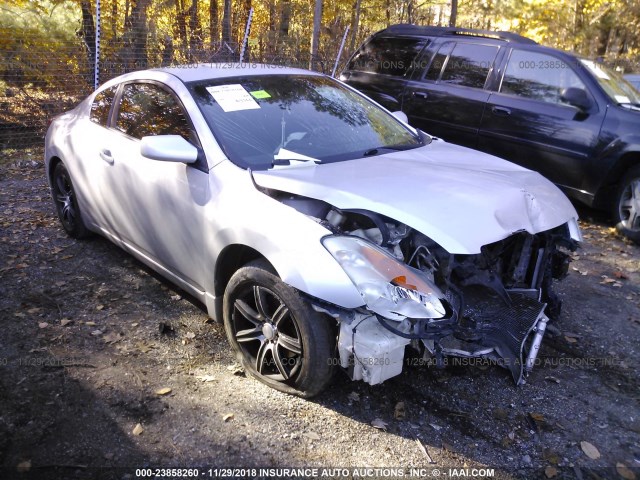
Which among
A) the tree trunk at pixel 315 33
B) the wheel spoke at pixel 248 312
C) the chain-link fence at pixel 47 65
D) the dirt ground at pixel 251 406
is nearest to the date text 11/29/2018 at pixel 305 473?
the dirt ground at pixel 251 406

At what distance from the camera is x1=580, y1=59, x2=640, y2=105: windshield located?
5.89 metres

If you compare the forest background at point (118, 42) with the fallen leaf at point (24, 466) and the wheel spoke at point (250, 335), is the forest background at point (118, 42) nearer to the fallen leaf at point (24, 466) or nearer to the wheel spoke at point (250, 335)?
the wheel spoke at point (250, 335)

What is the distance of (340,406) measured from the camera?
2.98 metres

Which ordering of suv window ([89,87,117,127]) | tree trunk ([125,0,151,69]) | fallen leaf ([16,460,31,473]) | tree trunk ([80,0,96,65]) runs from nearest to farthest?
fallen leaf ([16,460,31,473])
suv window ([89,87,117,127])
tree trunk ([80,0,96,65])
tree trunk ([125,0,151,69])

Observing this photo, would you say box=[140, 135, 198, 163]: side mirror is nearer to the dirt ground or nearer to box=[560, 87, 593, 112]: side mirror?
the dirt ground

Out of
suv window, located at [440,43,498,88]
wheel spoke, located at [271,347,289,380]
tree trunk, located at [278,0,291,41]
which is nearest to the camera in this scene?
wheel spoke, located at [271,347,289,380]

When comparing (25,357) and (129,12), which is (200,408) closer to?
(25,357)

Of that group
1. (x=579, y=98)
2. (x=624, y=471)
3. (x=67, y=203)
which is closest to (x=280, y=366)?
(x=624, y=471)

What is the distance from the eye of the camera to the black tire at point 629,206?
18.2 ft

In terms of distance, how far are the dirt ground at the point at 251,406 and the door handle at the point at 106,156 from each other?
39.8 inches

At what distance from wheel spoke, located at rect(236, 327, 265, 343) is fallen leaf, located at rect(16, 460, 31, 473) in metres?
1.20

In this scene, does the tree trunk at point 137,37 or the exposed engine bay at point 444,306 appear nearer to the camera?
the exposed engine bay at point 444,306

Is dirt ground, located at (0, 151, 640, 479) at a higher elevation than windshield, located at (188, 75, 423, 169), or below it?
below

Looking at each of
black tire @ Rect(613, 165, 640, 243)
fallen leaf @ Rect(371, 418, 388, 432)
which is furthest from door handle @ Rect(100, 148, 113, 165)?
black tire @ Rect(613, 165, 640, 243)
